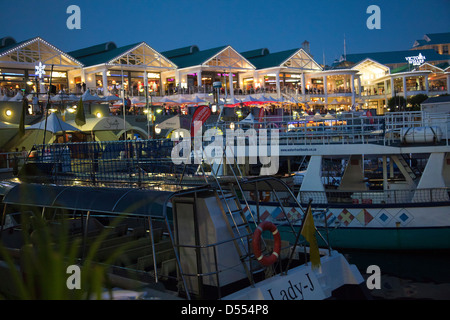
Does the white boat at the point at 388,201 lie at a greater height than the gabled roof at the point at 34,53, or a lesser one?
lesser

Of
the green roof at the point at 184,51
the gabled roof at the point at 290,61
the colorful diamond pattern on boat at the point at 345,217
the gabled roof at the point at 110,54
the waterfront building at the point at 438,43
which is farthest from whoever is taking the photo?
the waterfront building at the point at 438,43

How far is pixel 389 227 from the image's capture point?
594 inches

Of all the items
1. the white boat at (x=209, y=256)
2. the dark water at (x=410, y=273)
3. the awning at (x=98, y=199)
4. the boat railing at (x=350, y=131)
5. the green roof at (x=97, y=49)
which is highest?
the green roof at (x=97, y=49)

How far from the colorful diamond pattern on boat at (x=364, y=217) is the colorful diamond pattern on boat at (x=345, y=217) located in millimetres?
201

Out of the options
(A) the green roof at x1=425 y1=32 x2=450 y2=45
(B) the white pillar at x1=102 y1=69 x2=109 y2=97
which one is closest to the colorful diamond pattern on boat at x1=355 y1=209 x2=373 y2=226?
(B) the white pillar at x1=102 y1=69 x2=109 y2=97

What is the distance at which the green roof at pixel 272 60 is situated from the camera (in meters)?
58.4

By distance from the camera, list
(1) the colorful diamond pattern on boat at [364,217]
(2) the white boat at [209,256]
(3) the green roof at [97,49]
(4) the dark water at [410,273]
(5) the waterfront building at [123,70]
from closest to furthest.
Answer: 1. (2) the white boat at [209,256]
2. (4) the dark water at [410,273]
3. (1) the colorful diamond pattern on boat at [364,217]
4. (5) the waterfront building at [123,70]
5. (3) the green roof at [97,49]

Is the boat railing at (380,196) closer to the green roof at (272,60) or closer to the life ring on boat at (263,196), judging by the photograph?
the life ring on boat at (263,196)

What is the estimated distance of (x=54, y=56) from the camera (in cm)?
4466

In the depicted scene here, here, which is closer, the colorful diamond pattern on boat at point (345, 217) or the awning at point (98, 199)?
the awning at point (98, 199)

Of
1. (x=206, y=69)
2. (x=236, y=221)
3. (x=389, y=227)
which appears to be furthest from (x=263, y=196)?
(x=206, y=69)

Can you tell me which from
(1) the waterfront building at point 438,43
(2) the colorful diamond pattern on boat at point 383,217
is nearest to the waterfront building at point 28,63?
(2) the colorful diamond pattern on boat at point 383,217
